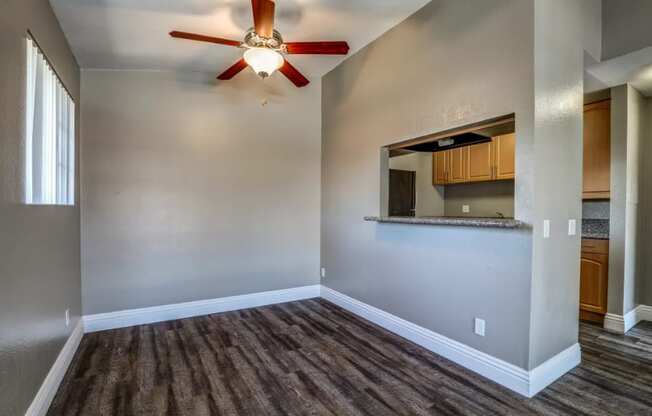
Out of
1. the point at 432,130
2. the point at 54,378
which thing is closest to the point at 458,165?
the point at 432,130

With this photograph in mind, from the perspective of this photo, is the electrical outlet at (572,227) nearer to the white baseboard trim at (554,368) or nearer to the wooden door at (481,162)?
the white baseboard trim at (554,368)

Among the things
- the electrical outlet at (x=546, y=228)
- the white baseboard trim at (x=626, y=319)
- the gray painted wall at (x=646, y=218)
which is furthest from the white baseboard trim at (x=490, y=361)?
the gray painted wall at (x=646, y=218)

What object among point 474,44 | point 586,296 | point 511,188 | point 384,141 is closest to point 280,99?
point 384,141

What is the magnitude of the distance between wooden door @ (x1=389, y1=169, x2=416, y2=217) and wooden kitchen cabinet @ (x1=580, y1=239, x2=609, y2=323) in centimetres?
209

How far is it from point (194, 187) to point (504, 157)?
3851 millimetres

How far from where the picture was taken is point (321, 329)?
3182 millimetres

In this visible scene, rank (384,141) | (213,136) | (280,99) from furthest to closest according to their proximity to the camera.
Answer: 1. (280,99)
2. (213,136)
3. (384,141)

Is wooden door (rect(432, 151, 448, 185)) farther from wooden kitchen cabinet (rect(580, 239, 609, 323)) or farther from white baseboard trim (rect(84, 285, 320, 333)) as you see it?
white baseboard trim (rect(84, 285, 320, 333))

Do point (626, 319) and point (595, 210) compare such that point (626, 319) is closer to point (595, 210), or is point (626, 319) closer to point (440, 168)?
point (595, 210)

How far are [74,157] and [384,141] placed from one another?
2.86 m

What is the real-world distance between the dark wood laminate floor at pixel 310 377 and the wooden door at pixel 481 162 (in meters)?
2.07

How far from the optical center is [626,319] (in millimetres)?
3170

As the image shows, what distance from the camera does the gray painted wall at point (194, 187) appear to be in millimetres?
3199

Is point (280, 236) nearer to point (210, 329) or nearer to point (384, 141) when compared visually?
point (210, 329)
